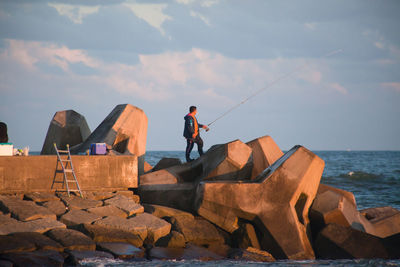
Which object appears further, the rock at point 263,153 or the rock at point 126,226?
the rock at point 263,153

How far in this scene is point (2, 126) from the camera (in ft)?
27.6

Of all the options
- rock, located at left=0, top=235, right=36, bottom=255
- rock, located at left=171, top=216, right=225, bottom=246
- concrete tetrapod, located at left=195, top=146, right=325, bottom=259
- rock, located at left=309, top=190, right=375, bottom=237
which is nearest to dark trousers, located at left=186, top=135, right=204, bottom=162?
concrete tetrapod, located at left=195, top=146, right=325, bottom=259

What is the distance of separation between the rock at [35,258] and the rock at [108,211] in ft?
5.49

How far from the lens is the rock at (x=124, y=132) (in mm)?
10090

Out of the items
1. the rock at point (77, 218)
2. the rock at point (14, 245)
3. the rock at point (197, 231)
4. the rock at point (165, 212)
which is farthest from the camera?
the rock at point (165, 212)

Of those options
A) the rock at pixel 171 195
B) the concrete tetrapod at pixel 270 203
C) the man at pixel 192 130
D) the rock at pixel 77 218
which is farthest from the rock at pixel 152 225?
the man at pixel 192 130

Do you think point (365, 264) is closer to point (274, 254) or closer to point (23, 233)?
point (274, 254)

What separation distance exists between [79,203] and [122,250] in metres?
1.83

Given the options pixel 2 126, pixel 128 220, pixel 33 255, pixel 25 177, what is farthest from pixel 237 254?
pixel 2 126

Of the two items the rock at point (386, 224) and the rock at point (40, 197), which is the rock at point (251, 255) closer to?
the rock at point (386, 224)

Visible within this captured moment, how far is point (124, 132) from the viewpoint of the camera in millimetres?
10305

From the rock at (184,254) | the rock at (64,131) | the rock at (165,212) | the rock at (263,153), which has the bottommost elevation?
the rock at (184,254)

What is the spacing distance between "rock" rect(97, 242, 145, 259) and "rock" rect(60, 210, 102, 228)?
0.67m

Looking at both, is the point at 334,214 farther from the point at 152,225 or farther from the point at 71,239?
the point at 71,239
